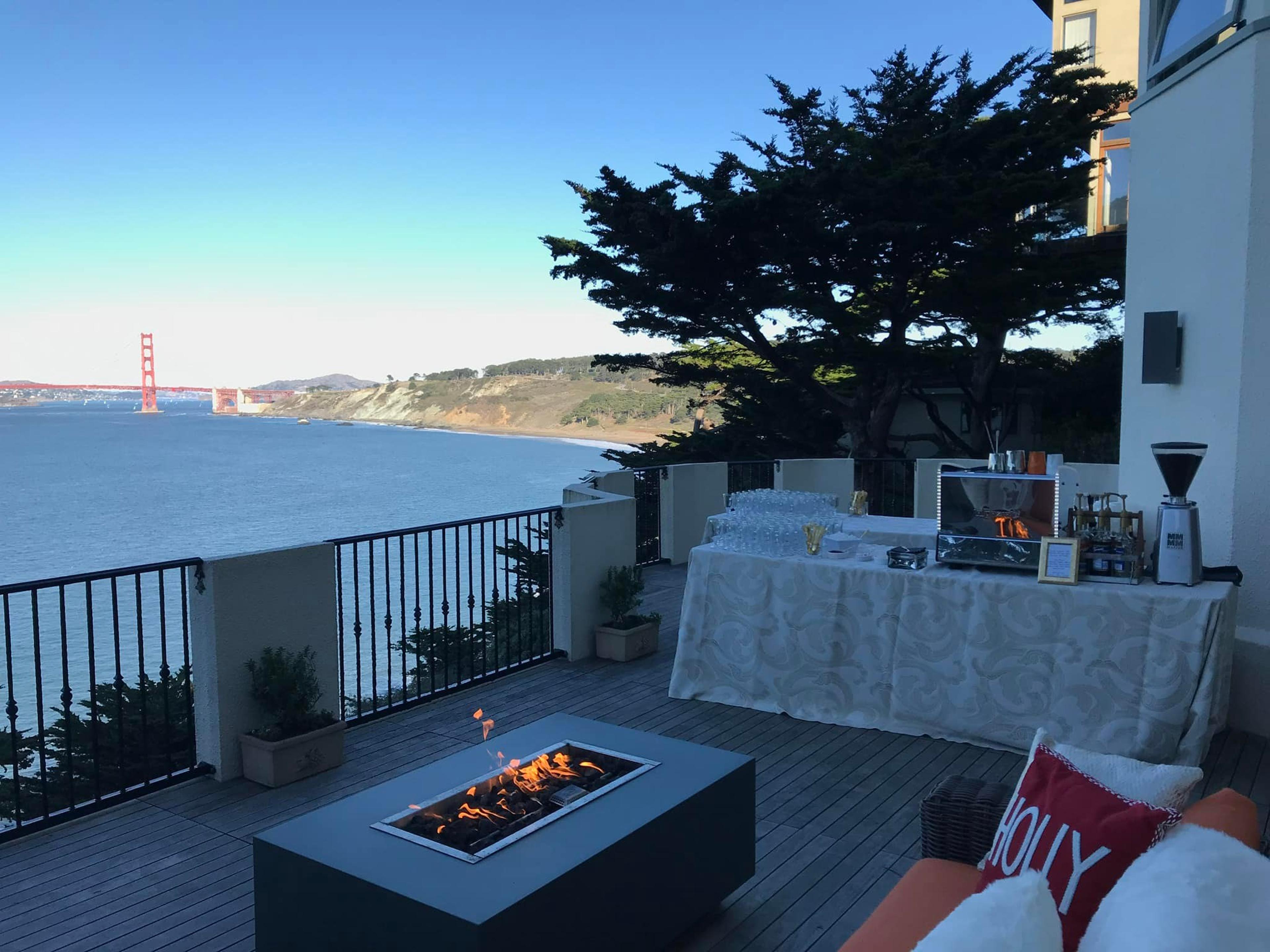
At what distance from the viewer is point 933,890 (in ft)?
7.25

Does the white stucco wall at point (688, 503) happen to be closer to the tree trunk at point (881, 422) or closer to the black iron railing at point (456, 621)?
the black iron railing at point (456, 621)

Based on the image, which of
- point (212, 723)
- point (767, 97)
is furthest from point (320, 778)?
point (767, 97)

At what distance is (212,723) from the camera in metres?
4.24

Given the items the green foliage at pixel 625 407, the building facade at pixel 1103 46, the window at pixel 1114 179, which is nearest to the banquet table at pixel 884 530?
the window at pixel 1114 179

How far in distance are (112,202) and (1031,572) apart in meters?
65.9

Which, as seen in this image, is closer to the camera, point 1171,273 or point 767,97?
point 1171,273

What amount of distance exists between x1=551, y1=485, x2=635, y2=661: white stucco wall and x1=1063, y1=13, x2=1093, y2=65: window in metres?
14.6

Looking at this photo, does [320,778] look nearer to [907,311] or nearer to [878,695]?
[878,695]

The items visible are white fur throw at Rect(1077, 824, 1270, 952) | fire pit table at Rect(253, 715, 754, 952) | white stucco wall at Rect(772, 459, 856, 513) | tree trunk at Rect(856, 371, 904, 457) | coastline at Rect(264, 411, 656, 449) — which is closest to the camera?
white fur throw at Rect(1077, 824, 1270, 952)

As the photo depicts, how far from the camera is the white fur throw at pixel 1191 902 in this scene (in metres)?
1.20

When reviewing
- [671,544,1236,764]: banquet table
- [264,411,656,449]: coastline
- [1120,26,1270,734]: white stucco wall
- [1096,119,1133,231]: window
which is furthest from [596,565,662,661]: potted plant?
[264,411,656,449]: coastline

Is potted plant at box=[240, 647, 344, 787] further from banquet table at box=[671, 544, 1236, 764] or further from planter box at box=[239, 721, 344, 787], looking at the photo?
banquet table at box=[671, 544, 1236, 764]

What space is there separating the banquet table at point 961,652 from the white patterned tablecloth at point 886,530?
41 centimetres

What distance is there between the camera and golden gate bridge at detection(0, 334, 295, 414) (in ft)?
204
